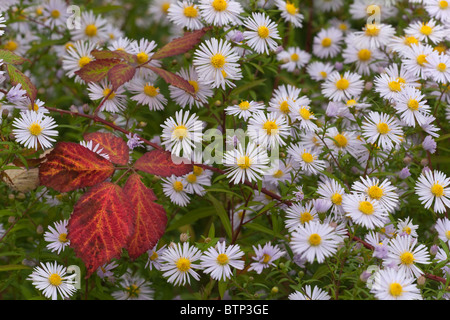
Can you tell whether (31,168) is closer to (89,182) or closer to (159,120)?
(89,182)

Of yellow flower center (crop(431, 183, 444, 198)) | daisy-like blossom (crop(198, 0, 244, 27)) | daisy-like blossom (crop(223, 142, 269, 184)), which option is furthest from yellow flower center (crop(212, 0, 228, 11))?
yellow flower center (crop(431, 183, 444, 198))

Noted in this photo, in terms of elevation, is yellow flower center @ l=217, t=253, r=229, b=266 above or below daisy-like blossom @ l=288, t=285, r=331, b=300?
above

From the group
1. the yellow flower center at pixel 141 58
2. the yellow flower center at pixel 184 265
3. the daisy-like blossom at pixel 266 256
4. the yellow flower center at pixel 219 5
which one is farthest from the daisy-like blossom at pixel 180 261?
the yellow flower center at pixel 219 5

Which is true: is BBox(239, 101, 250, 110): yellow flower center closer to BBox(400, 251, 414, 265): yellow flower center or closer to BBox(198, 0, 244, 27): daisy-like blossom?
BBox(198, 0, 244, 27): daisy-like blossom

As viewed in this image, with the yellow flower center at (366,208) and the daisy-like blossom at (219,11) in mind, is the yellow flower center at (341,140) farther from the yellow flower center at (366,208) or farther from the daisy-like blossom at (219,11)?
the daisy-like blossom at (219,11)

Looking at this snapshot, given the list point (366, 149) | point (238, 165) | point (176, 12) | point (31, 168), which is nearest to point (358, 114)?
point (366, 149)

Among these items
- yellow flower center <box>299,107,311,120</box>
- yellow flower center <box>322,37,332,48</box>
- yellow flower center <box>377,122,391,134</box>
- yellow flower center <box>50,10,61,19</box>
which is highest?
yellow flower center <box>50,10,61,19</box>

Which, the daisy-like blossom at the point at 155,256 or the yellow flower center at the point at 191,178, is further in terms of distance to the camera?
the yellow flower center at the point at 191,178
